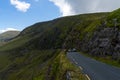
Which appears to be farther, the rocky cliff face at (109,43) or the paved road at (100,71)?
the rocky cliff face at (109,43)

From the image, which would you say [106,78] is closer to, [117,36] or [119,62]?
[119,62]

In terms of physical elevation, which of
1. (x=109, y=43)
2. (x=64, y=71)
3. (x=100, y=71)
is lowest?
(x=64, y=71)

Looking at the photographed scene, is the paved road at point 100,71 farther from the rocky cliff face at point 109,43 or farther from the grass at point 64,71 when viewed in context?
the rocky cliff face at point 109,43

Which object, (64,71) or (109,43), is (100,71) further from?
(109,43)

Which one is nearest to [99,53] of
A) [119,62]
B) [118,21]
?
[118,21]

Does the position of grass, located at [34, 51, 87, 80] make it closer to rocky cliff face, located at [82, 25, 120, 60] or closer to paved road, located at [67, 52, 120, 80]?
paved road, located at [67, 52, 120, 80]

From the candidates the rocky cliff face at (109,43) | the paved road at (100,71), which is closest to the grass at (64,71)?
the paved road at (100,71)

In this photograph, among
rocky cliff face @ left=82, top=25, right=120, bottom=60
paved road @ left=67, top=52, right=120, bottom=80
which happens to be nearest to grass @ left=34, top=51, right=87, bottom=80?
paved road @ left=67, top=52, right=120, bottom=80

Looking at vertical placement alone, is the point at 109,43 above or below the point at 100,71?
above

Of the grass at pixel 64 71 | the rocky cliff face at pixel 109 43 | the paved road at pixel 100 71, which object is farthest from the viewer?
the rocky cliff face at pixel 109 43

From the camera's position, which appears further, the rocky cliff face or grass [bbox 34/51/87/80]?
the rocky cliff face

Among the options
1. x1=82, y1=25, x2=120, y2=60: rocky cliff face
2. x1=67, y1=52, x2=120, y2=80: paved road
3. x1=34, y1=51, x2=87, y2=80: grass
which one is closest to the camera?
x1=34, y1=51, x2=87, y2=80: grass

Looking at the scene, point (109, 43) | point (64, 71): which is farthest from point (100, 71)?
point (109, 43)
